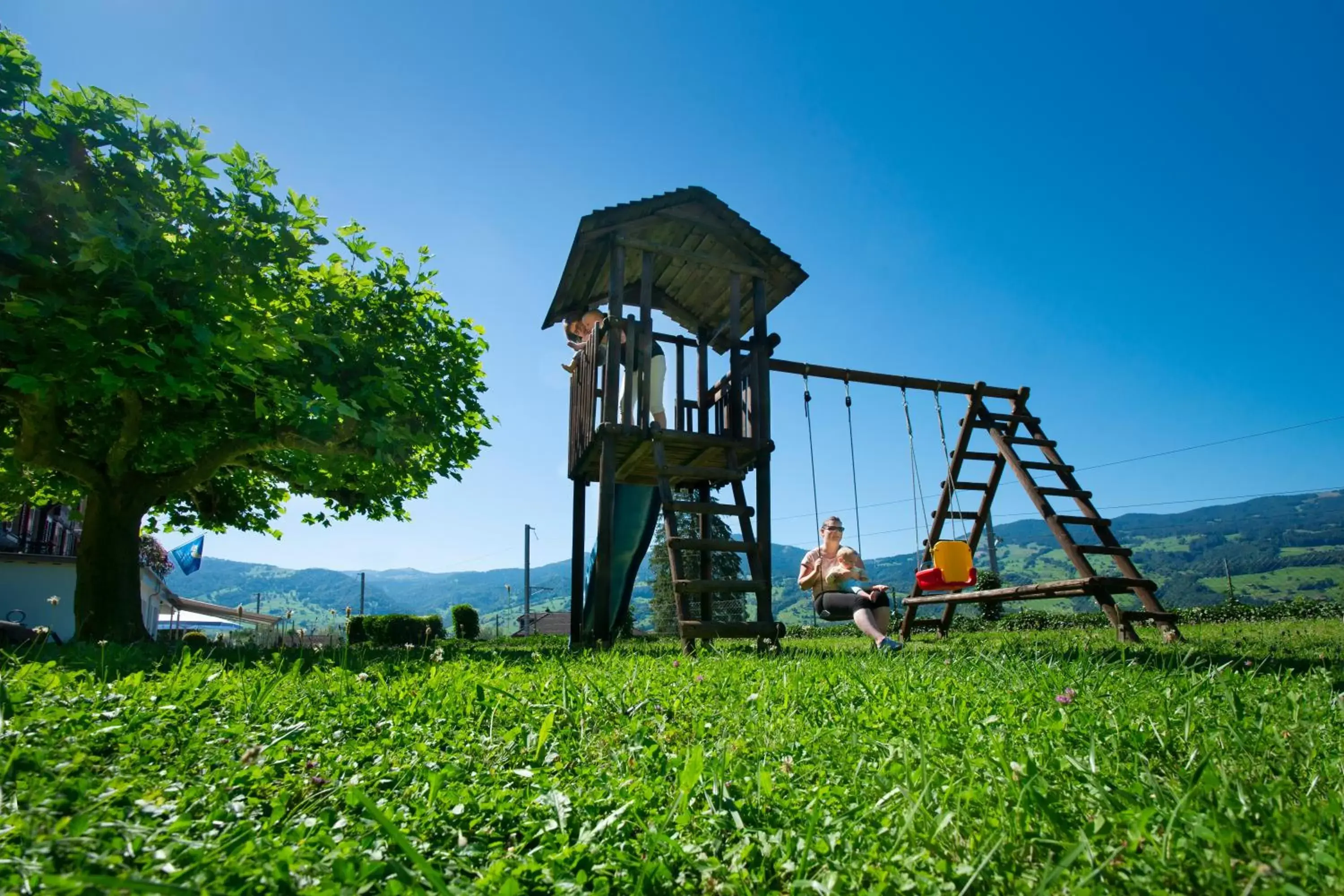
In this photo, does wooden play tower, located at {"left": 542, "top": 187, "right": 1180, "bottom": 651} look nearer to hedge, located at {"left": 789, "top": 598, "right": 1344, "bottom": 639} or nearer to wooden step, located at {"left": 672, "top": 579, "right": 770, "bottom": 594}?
wooden step, located at {"left": 672, "top": 579, "right": 770, "bottom": 594}

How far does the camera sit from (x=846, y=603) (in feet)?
26.3

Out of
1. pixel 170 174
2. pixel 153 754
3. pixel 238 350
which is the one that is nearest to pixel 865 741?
pixel 153 754

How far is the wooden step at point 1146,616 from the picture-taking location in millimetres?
8219

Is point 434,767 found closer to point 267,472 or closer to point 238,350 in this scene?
point 238,350

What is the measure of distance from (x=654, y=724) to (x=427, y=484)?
985cm

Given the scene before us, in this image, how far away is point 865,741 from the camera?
8.54ft

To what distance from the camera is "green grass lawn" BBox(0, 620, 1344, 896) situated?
1.50 meters

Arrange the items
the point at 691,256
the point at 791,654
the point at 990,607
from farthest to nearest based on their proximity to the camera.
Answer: the point at 990,607 < the point at 691,256 < the point at 791,654

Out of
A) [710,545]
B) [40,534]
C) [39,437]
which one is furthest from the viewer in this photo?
[40,534]

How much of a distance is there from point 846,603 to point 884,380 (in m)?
3.70

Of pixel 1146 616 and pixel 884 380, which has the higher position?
pixel 884 380

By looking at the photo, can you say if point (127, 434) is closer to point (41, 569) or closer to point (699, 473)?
point (699, 473)

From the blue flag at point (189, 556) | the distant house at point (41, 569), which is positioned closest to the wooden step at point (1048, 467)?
the distant house at point (41, 569)

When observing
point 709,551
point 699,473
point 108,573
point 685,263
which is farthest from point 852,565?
point 108,573
